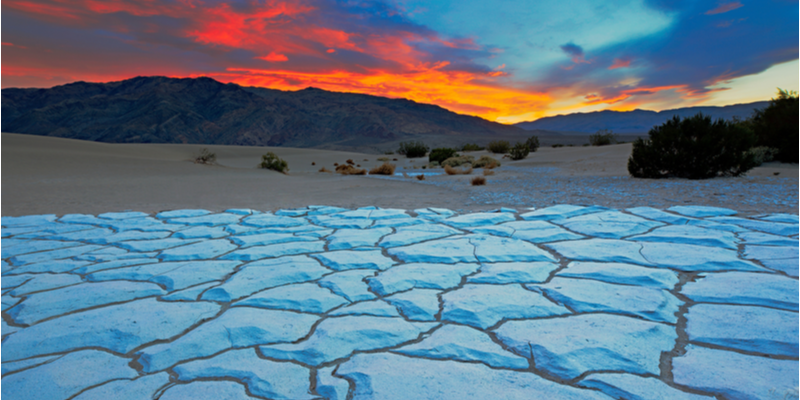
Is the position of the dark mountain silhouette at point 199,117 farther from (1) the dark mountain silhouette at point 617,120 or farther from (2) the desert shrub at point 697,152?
(1) the dark mountain silhouette at point 617,120

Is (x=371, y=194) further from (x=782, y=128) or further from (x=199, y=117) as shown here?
(x=199, y=117)

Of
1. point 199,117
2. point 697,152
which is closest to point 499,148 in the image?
point 697,152

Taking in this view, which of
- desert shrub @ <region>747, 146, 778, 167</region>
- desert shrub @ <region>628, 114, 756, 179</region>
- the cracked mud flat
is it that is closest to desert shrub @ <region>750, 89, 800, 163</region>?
desert shrub @ <region>747, 146, 778, 167</region>

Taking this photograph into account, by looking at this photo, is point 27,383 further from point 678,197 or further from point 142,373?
point 678,197

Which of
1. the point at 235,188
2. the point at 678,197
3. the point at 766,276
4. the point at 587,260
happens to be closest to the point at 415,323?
the point at 587,260

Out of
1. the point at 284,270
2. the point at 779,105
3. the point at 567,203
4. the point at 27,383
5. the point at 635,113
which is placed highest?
the point at 635,113

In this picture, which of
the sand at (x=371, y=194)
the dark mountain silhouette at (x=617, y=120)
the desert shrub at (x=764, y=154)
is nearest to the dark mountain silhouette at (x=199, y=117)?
the desert shrub at (x=764, y=154)

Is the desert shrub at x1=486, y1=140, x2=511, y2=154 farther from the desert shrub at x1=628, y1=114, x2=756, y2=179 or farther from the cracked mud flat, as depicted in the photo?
the cracked mud flat
